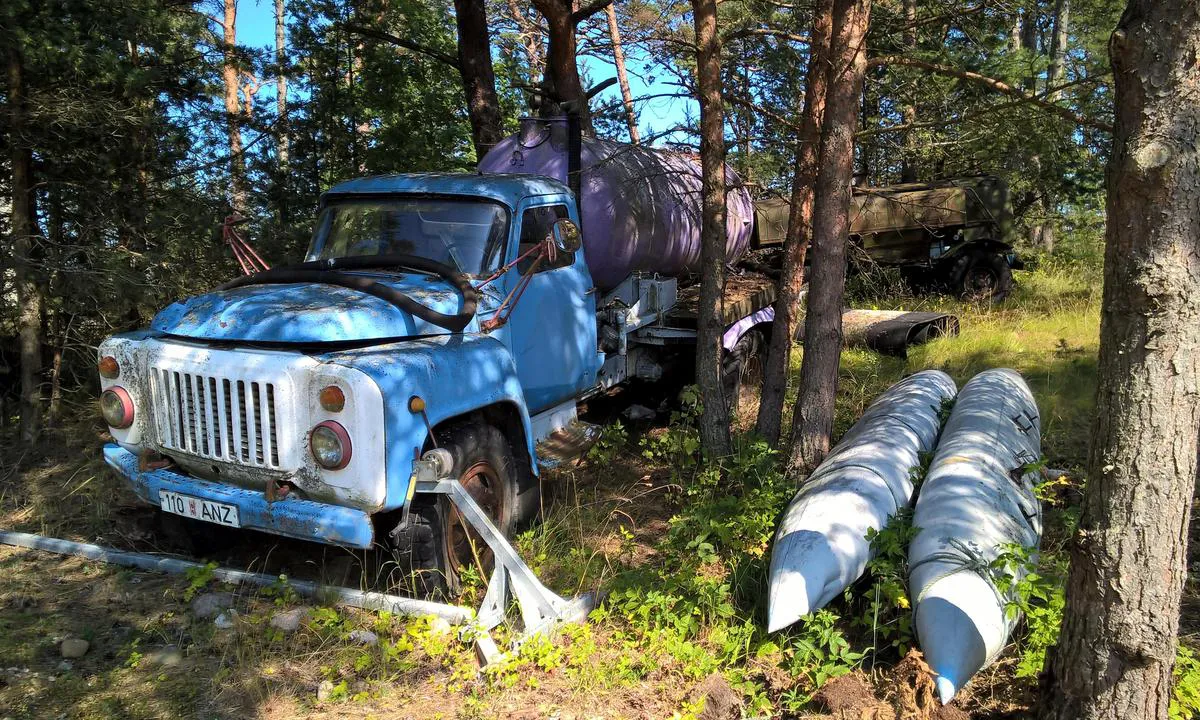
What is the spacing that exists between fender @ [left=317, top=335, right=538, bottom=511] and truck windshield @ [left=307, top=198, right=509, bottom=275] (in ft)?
2.57

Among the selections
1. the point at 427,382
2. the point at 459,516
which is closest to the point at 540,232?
the point at 427,382

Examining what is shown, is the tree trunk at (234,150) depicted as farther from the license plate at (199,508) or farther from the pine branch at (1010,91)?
the pine branch at (1010,91)

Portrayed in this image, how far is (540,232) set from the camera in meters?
5.91

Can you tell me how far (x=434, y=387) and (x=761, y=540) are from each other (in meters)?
1.99

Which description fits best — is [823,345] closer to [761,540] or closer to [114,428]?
[761,540]

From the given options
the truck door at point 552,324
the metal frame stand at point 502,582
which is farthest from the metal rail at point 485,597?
the truck door at point 552,324

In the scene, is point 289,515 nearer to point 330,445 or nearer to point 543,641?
point 330,445

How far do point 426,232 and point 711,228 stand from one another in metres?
1.97

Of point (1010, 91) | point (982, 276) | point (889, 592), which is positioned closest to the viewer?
point (889, 592)

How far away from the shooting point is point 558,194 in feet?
20.4

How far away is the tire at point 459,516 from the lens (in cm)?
420

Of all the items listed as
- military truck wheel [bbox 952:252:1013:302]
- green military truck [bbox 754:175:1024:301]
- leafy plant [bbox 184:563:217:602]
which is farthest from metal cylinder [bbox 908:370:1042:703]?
military truck wheel [bbox 952:252:1013:302]

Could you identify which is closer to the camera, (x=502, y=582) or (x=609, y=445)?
(x=502, y=582)

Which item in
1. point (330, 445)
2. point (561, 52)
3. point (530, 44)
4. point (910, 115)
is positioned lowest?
point (330, 445)
